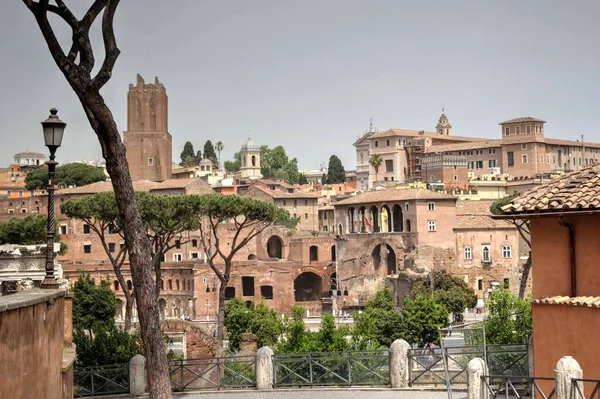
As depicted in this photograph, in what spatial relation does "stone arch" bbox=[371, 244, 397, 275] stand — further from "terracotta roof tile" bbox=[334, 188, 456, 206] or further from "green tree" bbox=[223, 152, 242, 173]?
"green tree" bbox=[223, 152, 242, 173]

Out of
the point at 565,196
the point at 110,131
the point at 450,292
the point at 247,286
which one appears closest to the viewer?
the point at 110,131

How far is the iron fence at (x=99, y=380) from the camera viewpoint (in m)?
16.6

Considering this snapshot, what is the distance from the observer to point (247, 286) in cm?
6762

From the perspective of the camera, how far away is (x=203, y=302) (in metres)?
64.7

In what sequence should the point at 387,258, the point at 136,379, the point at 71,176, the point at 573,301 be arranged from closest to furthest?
the point at 573,301
the point at 136,379
the point at 387,258
the point at 71,176

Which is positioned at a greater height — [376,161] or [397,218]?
[376,161]

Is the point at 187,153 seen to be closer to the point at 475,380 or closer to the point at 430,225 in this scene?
the point at 430,225

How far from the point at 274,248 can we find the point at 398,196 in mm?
15087

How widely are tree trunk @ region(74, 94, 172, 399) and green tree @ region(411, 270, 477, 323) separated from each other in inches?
1553

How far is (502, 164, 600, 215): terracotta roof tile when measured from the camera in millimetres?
12375

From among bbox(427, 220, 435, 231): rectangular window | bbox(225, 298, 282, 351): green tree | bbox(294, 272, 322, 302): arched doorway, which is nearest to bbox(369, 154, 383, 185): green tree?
bbox(294, 272, 322, 302): arched doorway

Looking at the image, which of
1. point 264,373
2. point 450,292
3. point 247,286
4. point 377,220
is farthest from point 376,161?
point 264,373

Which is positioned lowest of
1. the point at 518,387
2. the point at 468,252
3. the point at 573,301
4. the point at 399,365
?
the point at 518,387

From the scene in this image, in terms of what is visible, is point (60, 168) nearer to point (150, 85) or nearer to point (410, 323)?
point (150, 85)
